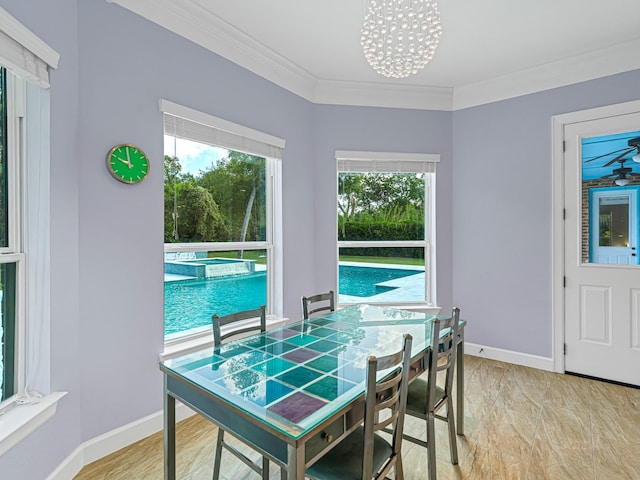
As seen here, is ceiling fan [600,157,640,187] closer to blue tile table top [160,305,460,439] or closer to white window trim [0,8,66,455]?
blue tile table top [160,305,460,439]

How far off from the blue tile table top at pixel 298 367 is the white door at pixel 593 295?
191 cm

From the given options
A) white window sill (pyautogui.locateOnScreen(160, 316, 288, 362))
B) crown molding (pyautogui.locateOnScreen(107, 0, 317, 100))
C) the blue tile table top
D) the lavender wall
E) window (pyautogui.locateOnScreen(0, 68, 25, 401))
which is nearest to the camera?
the blue tile table top

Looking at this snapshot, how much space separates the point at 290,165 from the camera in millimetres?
3393

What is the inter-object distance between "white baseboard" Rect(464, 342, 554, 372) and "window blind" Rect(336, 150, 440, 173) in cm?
202

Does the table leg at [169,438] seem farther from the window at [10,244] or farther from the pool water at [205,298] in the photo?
the pool water at [205,298]

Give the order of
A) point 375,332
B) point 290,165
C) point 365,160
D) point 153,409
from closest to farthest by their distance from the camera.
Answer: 1. point 375,332
2. point 153,409
3. point 290,165
4. point 365,160

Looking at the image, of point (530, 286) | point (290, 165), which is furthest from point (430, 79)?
point (530, 286)

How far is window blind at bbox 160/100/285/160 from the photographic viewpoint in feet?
7.91

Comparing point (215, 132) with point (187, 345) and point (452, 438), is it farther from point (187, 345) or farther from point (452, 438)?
point (452, 438)

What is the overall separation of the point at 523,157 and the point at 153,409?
3.91 meters

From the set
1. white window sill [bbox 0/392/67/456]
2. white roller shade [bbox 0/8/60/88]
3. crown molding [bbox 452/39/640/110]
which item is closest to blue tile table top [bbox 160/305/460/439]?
white window sill [bbox 0/392/67/456]

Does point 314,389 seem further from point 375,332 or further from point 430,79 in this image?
point 430,79

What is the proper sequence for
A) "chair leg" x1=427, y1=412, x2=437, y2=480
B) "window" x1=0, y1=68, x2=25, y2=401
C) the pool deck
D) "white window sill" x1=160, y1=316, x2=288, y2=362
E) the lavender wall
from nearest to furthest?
"window" x1=0, y1=68, x2=25, y2=401 < "chair leg" x1=427, y1=412, x2=437, y2=480 < "white window sill" x1=160, y1=316, x2=288, y2=362 < the lavender wall < the pool deck

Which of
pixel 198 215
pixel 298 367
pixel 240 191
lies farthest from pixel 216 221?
pixel 298 367
